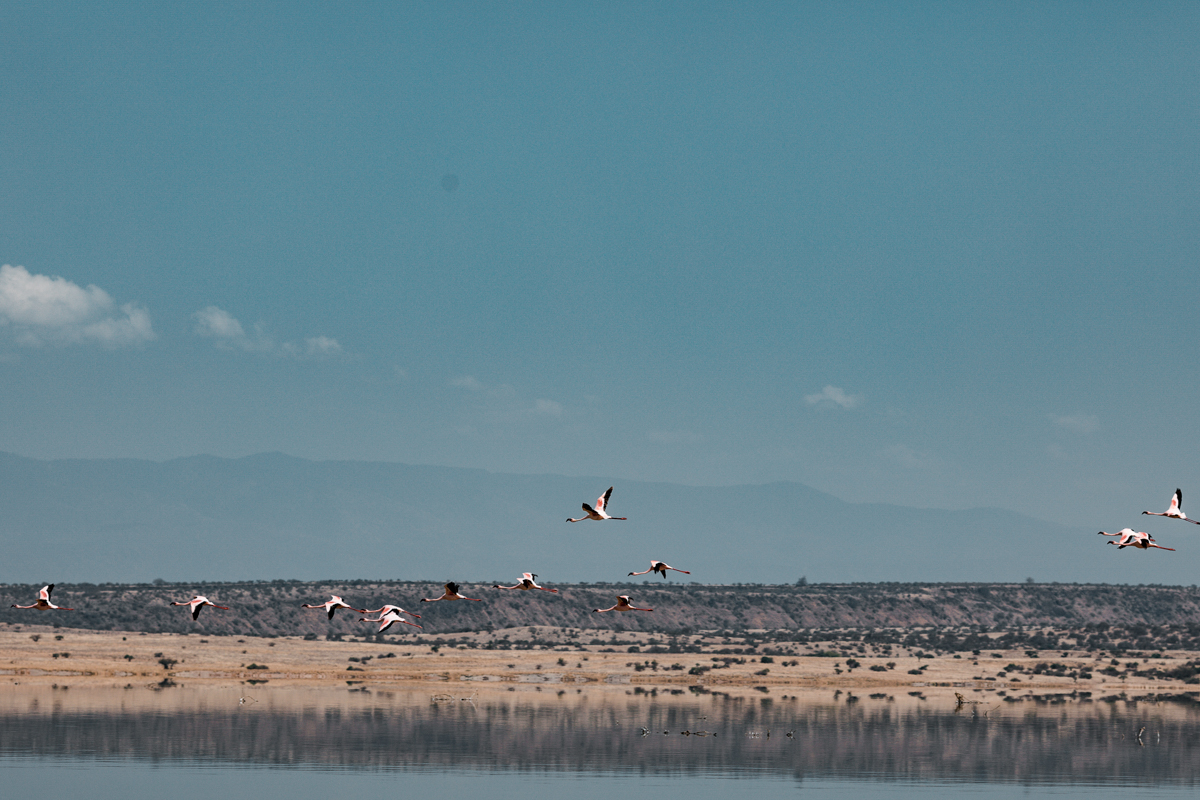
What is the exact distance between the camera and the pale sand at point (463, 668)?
84.0 metres

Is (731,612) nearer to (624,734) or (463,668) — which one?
(463,668)

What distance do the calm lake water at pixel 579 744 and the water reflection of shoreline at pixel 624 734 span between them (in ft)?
0.41

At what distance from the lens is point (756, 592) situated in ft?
606

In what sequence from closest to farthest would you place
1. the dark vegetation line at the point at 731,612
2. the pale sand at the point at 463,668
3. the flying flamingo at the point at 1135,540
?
1. the flying flamingo at the point at 1135,540
2. the pale sand at the point at 463,668
3. the dark vegetation line at the point at 731,612

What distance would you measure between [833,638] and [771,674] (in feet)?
110

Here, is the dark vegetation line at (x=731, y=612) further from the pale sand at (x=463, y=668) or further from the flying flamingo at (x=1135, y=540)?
the flying flamingo at (x=1135, y=540)

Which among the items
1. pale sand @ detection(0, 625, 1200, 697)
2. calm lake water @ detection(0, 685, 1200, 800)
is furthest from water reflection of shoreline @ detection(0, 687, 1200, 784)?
pale sand @ detection(0, 625, 1200, 697)

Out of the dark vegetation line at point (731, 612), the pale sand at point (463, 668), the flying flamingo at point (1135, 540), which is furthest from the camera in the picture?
the dark vegetation line at point (731, 612)

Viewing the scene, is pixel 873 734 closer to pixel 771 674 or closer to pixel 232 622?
pixel 771 674

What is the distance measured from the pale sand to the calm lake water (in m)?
5.11

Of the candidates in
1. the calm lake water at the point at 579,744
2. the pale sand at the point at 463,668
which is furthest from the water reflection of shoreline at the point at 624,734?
the pale sand at the point at 463,668

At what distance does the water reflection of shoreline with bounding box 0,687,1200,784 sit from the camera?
53.9m

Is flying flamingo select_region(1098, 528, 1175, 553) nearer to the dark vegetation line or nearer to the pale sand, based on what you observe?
the pale sand

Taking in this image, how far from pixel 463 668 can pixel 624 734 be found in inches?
1259
